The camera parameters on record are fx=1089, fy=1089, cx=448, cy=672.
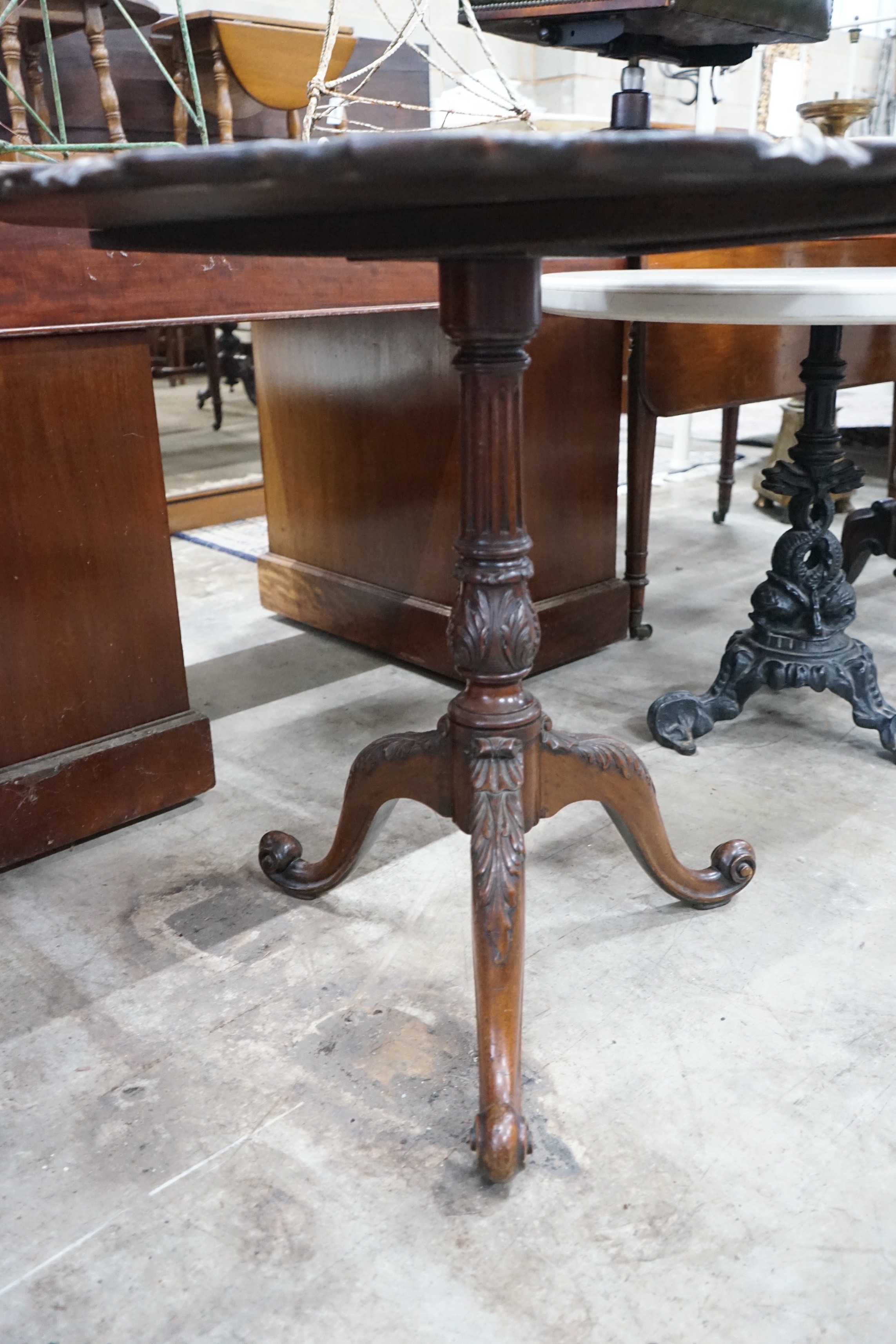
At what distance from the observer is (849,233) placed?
2.85 feet

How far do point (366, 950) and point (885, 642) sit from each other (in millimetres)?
1404

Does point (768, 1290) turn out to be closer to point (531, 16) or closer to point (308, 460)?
point (531, 16)

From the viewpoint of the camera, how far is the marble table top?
0.56 meters

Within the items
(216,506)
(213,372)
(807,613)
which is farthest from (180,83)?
(807,613)

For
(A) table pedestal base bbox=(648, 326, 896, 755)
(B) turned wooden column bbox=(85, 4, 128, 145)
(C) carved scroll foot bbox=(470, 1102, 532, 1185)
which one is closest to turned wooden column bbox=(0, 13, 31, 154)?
(B) turned wooden column bbox=(85, 4, 128, 145)

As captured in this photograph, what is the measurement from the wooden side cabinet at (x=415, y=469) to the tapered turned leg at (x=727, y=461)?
100 cm

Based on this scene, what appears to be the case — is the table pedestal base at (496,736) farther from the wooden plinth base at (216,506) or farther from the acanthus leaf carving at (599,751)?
the wooden plinth base at (216,506)

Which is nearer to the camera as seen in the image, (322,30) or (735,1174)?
(735,1174)

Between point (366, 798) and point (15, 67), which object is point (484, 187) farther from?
point (15, 67)

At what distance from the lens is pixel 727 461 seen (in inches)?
118

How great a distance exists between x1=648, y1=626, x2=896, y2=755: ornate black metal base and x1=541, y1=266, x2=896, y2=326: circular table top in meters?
0.54

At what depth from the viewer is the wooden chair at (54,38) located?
263 centimetres

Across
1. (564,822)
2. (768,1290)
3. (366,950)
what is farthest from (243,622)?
(768,1290)

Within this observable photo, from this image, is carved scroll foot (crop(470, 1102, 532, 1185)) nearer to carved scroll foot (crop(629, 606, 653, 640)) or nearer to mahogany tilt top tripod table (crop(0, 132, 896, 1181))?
mahogany tilt top tripod table (crop(0, 132, 896, 1181))
